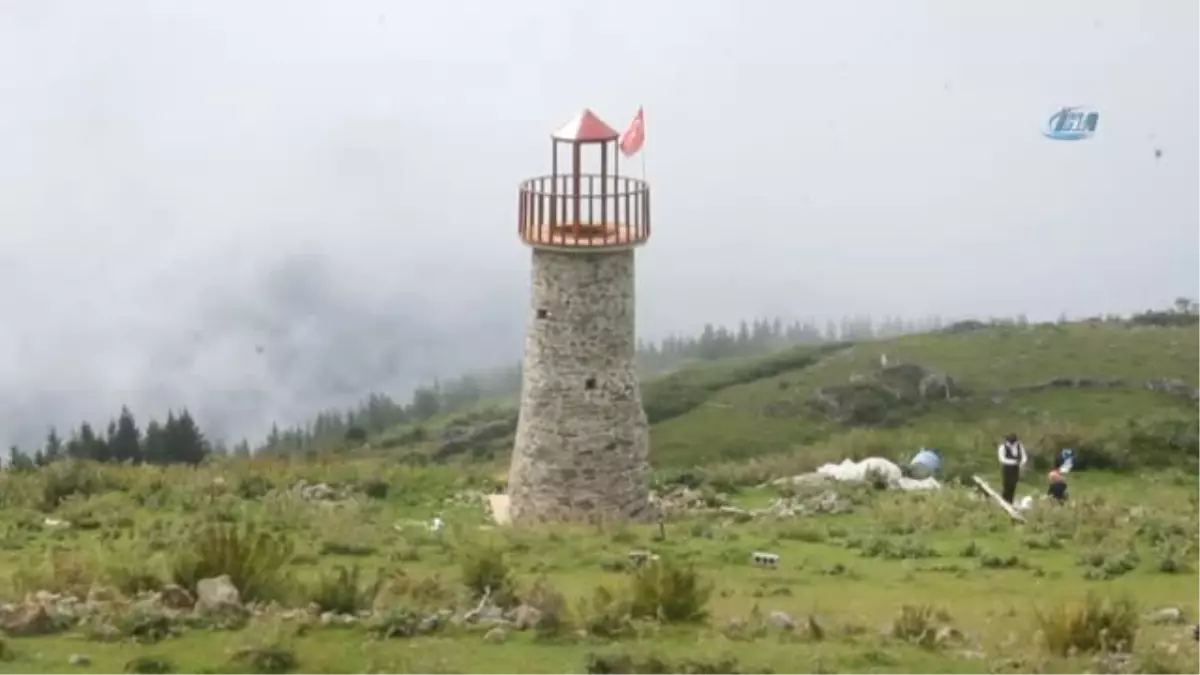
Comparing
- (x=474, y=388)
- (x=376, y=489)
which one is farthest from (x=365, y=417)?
(x=376, y=489)

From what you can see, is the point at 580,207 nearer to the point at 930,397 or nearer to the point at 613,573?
the point at 613,573

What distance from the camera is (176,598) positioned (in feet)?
48.4

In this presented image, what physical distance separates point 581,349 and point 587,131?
11.2ft

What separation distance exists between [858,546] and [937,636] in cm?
804

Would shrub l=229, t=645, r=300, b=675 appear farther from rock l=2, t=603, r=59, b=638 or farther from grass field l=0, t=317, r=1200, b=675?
rock l=2, t=603, r=59, b=638

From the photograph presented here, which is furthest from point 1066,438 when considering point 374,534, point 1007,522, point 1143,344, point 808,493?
point 1143,344

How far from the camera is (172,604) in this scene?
48.1 feet

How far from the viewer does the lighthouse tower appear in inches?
1064

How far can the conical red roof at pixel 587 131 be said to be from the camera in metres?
26.9

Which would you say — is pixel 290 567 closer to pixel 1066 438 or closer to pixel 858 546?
pixel 858 546

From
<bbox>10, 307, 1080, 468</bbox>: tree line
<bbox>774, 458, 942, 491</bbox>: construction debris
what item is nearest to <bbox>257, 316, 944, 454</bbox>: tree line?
<bbox>10, 307, 1080, 468</bbox>: tree line

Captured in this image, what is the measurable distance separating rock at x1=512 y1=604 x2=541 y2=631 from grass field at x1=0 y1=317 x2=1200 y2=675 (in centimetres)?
2

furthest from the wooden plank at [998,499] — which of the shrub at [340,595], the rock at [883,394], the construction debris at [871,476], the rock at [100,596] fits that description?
the rock at [883,394]

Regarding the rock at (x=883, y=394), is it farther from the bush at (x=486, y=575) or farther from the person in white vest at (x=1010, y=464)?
the bush at (x=486, y=575)
